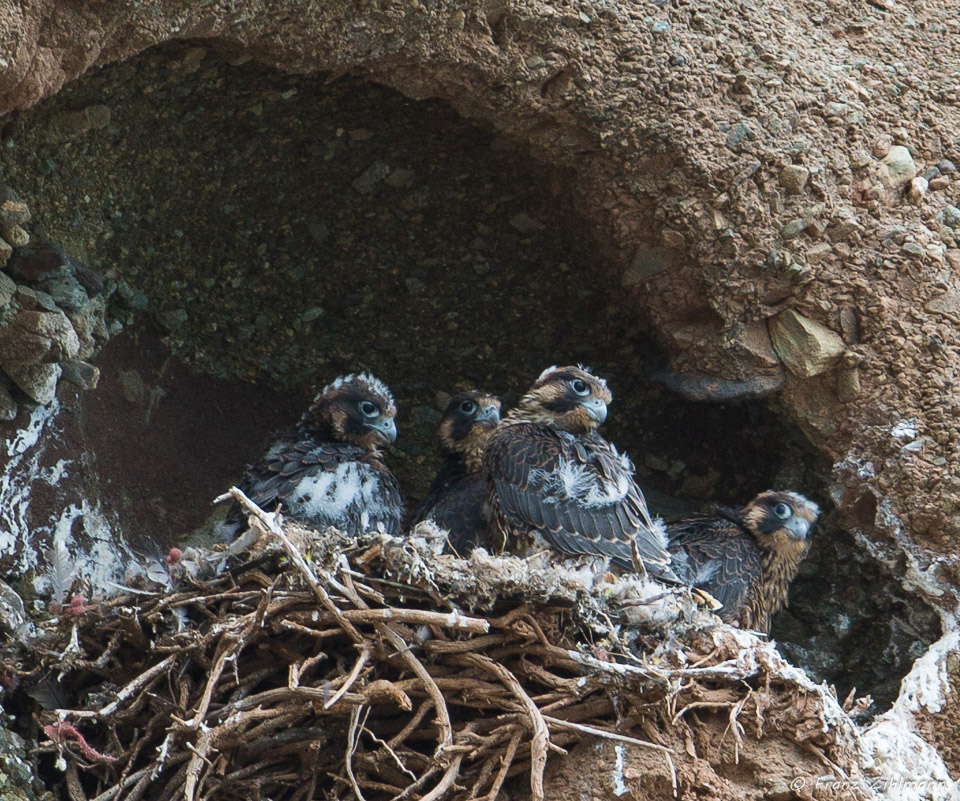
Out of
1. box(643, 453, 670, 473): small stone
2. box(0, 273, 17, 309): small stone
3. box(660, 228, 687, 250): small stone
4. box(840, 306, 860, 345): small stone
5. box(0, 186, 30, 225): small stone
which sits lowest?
box(643, 453, 670, 473): small stone

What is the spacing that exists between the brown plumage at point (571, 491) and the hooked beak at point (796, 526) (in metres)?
0.44

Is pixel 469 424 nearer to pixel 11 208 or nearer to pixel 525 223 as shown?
pixel 525 223

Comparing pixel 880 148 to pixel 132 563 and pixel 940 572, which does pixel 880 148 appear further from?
pixel 132 563

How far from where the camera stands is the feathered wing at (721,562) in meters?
4.48

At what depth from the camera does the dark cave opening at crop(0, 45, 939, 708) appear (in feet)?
14.7

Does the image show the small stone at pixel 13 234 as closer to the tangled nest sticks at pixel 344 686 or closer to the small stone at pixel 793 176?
the tangled nest sticks at pixel 344 686

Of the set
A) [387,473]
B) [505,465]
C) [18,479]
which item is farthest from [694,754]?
[18,479]

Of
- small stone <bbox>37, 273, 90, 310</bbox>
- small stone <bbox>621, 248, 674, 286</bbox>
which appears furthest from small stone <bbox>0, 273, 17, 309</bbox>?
small stone <bbox>621, 248, 674, 286</bbox>

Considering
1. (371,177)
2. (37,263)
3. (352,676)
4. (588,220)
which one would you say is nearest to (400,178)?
(371,177)

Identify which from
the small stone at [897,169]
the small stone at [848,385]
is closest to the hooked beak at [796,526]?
the small stone at [848,385]

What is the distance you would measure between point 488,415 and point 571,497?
71cm

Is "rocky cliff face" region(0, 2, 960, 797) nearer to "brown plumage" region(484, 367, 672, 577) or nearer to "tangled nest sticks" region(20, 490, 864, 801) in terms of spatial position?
"brown plumage" region(484, 367, 672, 577)

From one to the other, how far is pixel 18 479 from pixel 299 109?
1566mm

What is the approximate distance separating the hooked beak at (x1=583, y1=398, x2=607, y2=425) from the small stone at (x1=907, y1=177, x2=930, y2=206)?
1.32 m
